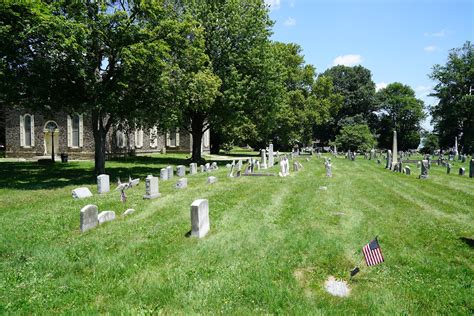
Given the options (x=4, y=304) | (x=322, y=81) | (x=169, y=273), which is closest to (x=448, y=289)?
(x=169, y=273)

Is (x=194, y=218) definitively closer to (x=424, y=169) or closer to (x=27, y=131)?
(x=424, y=169)

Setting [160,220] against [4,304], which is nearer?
[4,304]

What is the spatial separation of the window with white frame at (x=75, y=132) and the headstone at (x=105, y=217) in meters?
30.7

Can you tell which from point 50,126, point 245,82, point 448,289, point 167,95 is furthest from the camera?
point 50,126

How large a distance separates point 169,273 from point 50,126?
37597mm

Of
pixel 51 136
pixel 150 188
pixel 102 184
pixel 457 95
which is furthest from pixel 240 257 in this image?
pixel 457 95

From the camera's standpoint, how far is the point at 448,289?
5.61 m

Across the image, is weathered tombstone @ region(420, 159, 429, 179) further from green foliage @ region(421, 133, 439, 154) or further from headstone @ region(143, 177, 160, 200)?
green foliage @ region(421, 133, 439, 154)

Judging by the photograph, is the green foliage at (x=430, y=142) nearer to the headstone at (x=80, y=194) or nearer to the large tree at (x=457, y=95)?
the large tree at (x=457, y=95)

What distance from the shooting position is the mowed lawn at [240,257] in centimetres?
518

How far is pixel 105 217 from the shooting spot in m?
9.66

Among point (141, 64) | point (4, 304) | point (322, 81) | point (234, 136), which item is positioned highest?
point (322, 81)

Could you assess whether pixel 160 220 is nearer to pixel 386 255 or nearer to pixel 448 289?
pixel 386 255

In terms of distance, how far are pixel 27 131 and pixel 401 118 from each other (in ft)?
237
